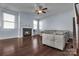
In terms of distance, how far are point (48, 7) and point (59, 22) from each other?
0.31 meters

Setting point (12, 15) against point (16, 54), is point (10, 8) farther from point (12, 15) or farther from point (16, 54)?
point (16, 54)

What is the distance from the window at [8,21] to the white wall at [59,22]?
1.60 ft

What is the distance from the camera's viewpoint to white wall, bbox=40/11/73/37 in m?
1.63

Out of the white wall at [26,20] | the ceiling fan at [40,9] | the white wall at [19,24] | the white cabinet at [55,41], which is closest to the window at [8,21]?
the white wall at [19,24]

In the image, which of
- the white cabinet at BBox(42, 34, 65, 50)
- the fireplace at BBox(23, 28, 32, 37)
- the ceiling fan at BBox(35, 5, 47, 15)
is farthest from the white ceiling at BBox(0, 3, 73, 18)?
the white cabinet at BBox(42, 34, 65, 50)

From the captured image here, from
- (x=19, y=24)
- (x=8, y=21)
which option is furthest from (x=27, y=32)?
(x=8, y=21)

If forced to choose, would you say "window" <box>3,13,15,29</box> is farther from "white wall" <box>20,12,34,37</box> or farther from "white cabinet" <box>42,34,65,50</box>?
"white cabinet" <box>42,34,65,50</box>

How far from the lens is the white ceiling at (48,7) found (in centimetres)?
162

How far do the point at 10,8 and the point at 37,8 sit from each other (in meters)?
0.44

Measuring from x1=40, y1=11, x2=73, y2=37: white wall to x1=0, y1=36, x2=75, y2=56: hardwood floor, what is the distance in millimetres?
274

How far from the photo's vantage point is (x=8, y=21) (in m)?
1.66

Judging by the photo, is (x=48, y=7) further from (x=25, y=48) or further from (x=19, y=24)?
(x=25, y=48)

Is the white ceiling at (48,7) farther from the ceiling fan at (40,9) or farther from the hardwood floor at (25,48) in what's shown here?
the hardwood floor at (25,48)

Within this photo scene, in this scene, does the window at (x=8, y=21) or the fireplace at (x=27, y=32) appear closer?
the window at (x=8, y=21)
